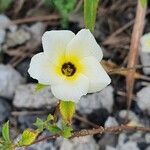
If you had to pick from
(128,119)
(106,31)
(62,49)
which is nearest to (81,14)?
(106,31)

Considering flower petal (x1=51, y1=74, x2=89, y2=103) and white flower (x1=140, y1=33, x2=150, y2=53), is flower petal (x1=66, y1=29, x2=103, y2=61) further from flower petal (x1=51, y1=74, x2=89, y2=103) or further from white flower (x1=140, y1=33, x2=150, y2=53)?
white flower (x1=140, y1=33, x2=150, y2=53)

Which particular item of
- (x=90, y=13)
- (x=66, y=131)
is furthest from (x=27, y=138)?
(x=90, y=13)

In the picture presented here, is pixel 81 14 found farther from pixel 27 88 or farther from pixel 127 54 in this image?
pixel 27 88

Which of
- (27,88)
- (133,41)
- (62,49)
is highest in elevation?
(62,49)

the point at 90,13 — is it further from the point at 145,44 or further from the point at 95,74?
the point at 145,44

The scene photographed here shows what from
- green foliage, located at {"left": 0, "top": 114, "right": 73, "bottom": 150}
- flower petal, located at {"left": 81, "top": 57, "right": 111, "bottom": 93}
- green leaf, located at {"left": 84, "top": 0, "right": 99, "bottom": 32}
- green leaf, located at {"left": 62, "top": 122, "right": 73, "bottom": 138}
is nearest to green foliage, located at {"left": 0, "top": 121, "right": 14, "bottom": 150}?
green foliage, located at {"left": 0, "top": 114, "right": 73, "bottom": 150}
